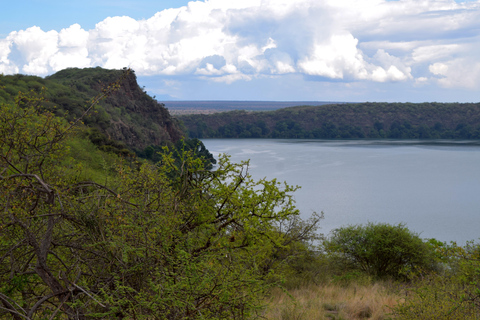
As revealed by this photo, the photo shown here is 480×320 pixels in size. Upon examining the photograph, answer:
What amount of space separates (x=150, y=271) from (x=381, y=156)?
76.2 meters

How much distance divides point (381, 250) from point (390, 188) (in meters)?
33.7

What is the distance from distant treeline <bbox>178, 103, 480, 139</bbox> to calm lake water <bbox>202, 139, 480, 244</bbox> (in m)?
45.4

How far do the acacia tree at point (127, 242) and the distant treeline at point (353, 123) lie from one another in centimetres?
11133

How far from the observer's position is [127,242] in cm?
339

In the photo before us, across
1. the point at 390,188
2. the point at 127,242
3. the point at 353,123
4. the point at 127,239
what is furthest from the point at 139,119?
the point at 353,123

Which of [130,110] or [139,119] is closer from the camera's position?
[139,119]

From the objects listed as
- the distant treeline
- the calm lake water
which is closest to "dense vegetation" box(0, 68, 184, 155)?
the calm lake water

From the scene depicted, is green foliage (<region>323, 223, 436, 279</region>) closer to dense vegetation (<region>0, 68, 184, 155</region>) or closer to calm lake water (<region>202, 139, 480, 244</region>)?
calm lake water (<region>202, 139, 480, 244</region>)

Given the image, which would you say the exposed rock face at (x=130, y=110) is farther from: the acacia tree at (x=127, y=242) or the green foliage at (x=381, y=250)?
the acacia tree at (x=127, y=242)

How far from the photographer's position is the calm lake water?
3203cm

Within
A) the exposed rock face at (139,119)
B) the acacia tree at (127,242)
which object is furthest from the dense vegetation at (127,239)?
the exposed rock face at (139,119)

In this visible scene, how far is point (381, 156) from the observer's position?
248ft

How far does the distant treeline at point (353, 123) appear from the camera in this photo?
11944 cm

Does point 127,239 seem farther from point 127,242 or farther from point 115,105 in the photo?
point 115,105
